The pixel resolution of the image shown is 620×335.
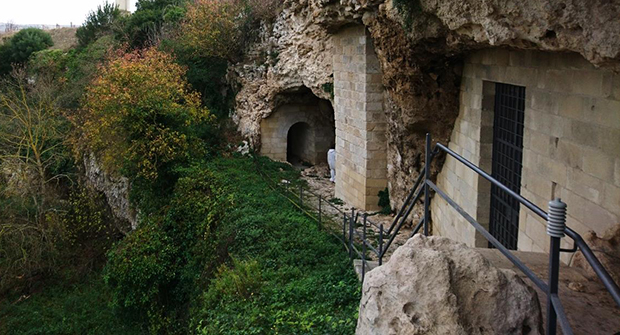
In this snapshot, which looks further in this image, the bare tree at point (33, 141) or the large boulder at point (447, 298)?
the bare tree at point (33, 141)

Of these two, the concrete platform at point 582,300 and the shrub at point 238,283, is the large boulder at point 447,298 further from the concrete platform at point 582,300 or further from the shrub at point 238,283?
the shrub at point 238,283

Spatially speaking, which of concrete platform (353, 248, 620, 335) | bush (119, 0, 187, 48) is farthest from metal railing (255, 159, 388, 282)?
bush (119, 0, 187, 48)

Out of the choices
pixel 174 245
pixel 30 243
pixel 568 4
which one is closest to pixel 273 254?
pixel 174 245

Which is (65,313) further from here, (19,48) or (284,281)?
(19,48)

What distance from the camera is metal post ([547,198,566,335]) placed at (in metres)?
2.65

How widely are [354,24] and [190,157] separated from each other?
6.59 metres

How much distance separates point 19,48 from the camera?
32875 millimetres

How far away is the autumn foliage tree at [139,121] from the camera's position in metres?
16.2

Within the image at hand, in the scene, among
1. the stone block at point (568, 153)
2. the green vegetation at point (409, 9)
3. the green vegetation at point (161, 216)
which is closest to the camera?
the stone block at point (568, 153)

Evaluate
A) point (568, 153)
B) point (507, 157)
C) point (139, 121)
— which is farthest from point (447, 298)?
point (139, 121)

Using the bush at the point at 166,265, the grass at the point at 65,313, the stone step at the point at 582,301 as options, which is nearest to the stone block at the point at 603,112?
the stone step at the point at 582,301

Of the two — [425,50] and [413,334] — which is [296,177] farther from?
[413,334]

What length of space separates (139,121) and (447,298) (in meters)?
14.3

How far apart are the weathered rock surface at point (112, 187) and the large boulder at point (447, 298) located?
1551 centimetres
